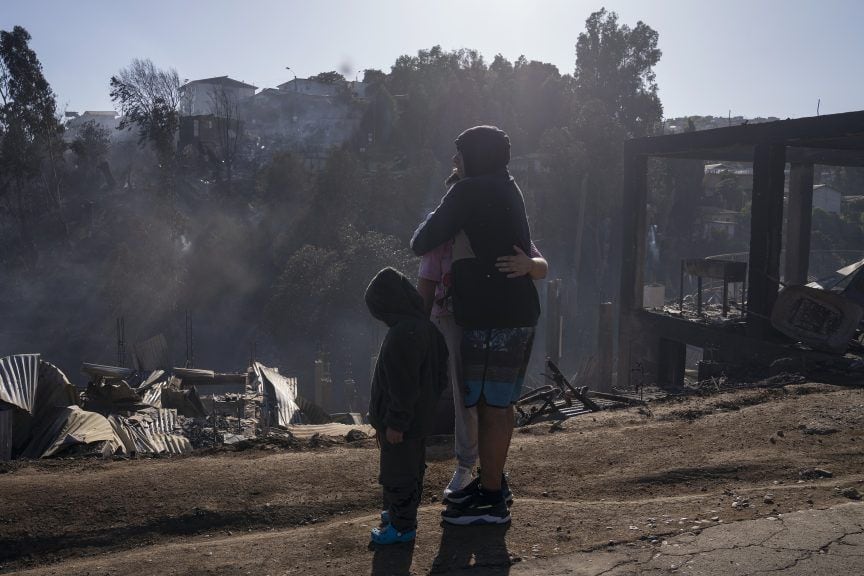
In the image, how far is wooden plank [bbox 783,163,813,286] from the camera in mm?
16328

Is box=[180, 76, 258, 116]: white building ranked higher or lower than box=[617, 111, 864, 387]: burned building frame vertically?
higher

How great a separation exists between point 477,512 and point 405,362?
2.61ft

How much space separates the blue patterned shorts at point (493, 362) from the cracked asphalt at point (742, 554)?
0.69 metres

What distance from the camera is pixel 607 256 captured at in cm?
3566

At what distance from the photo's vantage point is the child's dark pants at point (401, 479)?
3.08 metres

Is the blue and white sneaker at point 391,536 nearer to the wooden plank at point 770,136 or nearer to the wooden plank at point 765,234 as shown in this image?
the wooden plank at point 770,136

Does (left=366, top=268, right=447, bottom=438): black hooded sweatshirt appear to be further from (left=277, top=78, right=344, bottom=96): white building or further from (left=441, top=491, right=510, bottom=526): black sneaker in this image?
(left=277, top=78, right=344, bottom=96): white building

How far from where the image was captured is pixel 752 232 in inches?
469

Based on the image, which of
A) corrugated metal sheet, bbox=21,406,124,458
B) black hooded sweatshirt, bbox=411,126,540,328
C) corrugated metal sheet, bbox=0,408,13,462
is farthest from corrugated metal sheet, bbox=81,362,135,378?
black hooded sweatshirt, bbox=411,126,540,328

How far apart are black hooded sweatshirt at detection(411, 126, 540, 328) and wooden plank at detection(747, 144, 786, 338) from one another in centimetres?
935

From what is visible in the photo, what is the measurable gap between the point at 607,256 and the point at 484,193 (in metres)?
33.5

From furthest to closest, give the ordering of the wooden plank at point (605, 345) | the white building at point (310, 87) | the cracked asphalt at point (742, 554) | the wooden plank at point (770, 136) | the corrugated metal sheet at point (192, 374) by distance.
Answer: the white building at point (310, 87) → the wooden plank at point (605, 345) → the corrugated metal sheet at point (192, 374) → the wooden plank at point (770, 136) → the cracked asphalt at point (742, 554)

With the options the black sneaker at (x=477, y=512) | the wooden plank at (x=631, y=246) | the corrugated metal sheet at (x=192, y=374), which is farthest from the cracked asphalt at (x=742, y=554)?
the corrugated metal sheet at (x=192, y=374)

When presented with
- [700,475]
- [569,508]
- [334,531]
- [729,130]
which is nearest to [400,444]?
[334,531]
